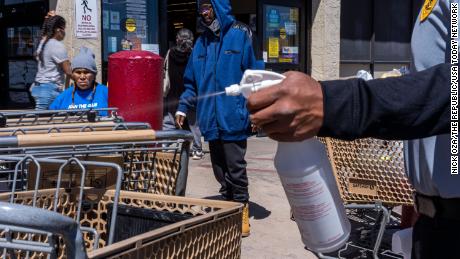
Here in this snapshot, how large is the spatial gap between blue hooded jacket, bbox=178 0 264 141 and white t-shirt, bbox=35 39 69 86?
2479 millimetres

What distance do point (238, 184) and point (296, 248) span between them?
→ 2.28 feet

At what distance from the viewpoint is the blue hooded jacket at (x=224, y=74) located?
5223 millimetres

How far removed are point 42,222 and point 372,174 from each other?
127 inches

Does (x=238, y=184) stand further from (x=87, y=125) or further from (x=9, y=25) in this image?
(x=9, y=25)

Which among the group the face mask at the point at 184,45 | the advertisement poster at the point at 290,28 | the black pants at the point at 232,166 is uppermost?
the advertisement poster at the point at 290,28

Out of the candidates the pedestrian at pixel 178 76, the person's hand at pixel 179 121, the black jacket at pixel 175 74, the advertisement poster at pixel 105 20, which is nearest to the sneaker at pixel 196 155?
the pedestrian at pixel 178 76

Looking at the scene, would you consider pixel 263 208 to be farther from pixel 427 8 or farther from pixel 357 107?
pixel 357 107

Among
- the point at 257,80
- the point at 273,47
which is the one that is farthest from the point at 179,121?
the point at 273,47

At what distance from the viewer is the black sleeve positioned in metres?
1.60

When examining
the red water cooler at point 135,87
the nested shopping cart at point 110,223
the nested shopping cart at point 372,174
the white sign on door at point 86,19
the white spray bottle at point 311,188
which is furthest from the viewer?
the white sign on door at point 86,19

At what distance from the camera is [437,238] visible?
1969 millimetres

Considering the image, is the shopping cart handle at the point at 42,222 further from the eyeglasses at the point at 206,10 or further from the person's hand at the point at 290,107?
the eyeglasses at the point at 206,10

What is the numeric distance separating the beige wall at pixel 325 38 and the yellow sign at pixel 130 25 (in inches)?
149

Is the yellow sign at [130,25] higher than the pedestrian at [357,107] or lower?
higher
